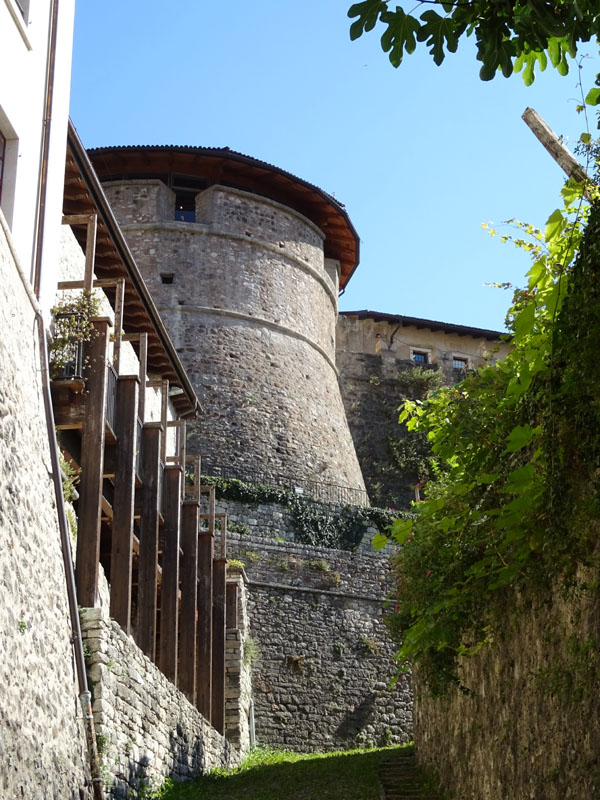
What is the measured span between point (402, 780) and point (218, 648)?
19.1 feet

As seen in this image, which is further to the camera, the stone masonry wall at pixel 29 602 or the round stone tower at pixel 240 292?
the round stone tower at pixel 240 292

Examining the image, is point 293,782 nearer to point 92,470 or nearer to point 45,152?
point 92,470

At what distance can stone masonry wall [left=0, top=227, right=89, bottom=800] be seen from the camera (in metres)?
6.59

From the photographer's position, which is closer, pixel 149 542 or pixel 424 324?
pixel 149 542

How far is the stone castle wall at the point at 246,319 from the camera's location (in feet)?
81.7

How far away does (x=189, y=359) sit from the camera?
2522 cm

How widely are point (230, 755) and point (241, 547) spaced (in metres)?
6.05

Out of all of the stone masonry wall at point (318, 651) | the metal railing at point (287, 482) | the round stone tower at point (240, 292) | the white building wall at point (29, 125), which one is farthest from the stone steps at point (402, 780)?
the round stone tower at point (240, 292)

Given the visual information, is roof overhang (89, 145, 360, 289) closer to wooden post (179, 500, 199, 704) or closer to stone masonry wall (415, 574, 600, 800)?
wooden post (179, 500, 199, 704)

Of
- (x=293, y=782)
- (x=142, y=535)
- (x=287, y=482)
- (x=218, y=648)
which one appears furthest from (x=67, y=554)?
(x=287, y=482)

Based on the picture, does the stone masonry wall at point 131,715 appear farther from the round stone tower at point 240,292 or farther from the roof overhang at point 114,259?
the round stone tower at point 240,292

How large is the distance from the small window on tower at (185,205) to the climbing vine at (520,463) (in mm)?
19635

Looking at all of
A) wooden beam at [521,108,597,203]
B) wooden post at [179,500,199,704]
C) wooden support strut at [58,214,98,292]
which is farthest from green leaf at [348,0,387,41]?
wooden post at [179,500,199,704]

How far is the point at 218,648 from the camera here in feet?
56.2
